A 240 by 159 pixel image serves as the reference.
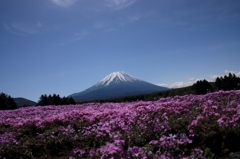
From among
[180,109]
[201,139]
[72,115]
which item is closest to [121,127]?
[201,139]

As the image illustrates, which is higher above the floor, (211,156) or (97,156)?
(97,156)

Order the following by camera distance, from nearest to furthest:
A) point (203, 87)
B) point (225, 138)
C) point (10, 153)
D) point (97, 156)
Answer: point (97, 156)
point (225, 138)
point (10, 153)
point (203, 87)

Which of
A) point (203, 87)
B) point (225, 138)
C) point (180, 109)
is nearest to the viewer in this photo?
point (225, 138)

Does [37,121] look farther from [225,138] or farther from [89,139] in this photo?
[225,138]

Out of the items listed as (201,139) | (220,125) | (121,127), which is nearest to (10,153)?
(121,127)

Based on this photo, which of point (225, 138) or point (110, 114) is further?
point (110, 114)

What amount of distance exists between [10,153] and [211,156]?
16.5 ft

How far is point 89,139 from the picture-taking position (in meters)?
6.27

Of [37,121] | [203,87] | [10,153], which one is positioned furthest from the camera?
[203,87]

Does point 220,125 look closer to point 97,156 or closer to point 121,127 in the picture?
point 121,127

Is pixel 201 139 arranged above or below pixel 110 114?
below

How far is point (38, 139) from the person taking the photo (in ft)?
21.6

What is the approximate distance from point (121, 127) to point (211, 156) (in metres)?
2.15

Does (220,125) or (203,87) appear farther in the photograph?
(203,87)
